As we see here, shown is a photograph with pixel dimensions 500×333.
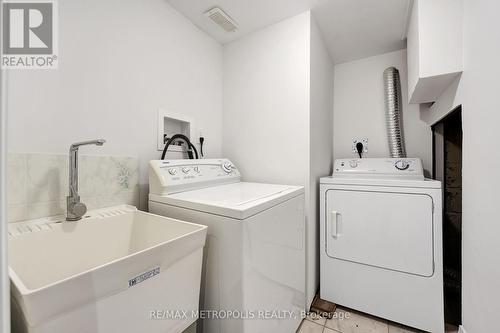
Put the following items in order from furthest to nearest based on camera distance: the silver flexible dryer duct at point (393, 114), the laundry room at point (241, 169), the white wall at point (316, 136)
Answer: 1. the silver flexible dryer duct at point (393, 114)
2. the white wall at point (316, 136)
3. the laundry room at point (241, 169)

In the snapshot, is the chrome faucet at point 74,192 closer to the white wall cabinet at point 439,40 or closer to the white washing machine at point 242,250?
the white washing machine at point 242,250

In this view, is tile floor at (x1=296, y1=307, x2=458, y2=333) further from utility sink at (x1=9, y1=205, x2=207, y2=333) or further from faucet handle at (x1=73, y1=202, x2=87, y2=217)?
faucet handle at (x1=73, y1=202, x2=87, y2=217)

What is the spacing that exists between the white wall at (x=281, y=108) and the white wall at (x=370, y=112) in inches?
20.1

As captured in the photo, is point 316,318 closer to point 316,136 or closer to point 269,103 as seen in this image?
point 316,136

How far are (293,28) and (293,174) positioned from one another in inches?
48.2

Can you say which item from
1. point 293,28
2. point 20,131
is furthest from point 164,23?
point 20,131

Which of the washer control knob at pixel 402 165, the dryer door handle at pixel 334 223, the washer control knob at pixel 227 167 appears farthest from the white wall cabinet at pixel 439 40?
the washer control knob at pixel 227 167

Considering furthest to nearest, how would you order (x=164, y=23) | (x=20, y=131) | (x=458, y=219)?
(x=458, y=219), (x=164, y=23), (x=20, y=131)

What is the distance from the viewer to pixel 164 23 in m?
1.60

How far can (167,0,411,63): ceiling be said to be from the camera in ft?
5.35

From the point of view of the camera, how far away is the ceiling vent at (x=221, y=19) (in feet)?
5.56

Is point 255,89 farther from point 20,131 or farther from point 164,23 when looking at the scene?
point 20,131

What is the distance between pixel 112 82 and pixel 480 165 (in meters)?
2.10

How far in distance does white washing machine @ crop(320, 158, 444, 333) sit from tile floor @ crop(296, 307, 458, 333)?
6cm
